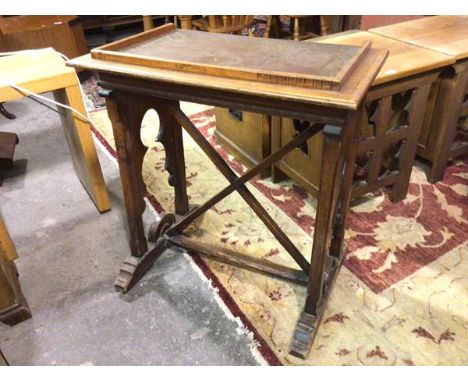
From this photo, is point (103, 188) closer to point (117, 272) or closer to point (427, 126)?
point (117, 272)

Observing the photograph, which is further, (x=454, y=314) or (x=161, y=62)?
(x=454, y=314)

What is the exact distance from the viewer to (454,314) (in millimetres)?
1270

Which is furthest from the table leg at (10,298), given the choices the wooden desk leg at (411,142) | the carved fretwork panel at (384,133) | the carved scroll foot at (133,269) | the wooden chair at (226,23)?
the wooden chair at (226,23)

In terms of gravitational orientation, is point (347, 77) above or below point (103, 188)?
above

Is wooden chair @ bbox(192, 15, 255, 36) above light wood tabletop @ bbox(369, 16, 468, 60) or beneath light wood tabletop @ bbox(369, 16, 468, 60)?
beneath

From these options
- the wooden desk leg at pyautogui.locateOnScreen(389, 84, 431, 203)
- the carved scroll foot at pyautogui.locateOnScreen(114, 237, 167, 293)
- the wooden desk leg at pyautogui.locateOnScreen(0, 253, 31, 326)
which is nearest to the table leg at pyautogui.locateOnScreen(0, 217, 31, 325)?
the wooden desk leg at pyautogui.locateOnScreen(0, 253, 31, 326)

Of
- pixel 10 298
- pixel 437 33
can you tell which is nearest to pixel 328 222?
pixel 10 298

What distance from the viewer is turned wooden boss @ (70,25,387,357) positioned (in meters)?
0.87

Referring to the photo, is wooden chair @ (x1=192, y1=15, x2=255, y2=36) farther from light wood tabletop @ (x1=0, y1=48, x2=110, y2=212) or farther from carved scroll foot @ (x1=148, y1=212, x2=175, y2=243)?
carved scroll foot @ (x1=148, y1=212, x2=175, y2=243)

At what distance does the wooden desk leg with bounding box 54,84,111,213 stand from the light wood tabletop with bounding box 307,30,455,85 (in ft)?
3.28

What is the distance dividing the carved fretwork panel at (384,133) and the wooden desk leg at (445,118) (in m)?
0.23

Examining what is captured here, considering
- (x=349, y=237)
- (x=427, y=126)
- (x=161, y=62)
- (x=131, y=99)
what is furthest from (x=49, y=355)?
(x=427, y=126)

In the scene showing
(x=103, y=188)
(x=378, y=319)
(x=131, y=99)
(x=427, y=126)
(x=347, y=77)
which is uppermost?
(x=347, y=77)
